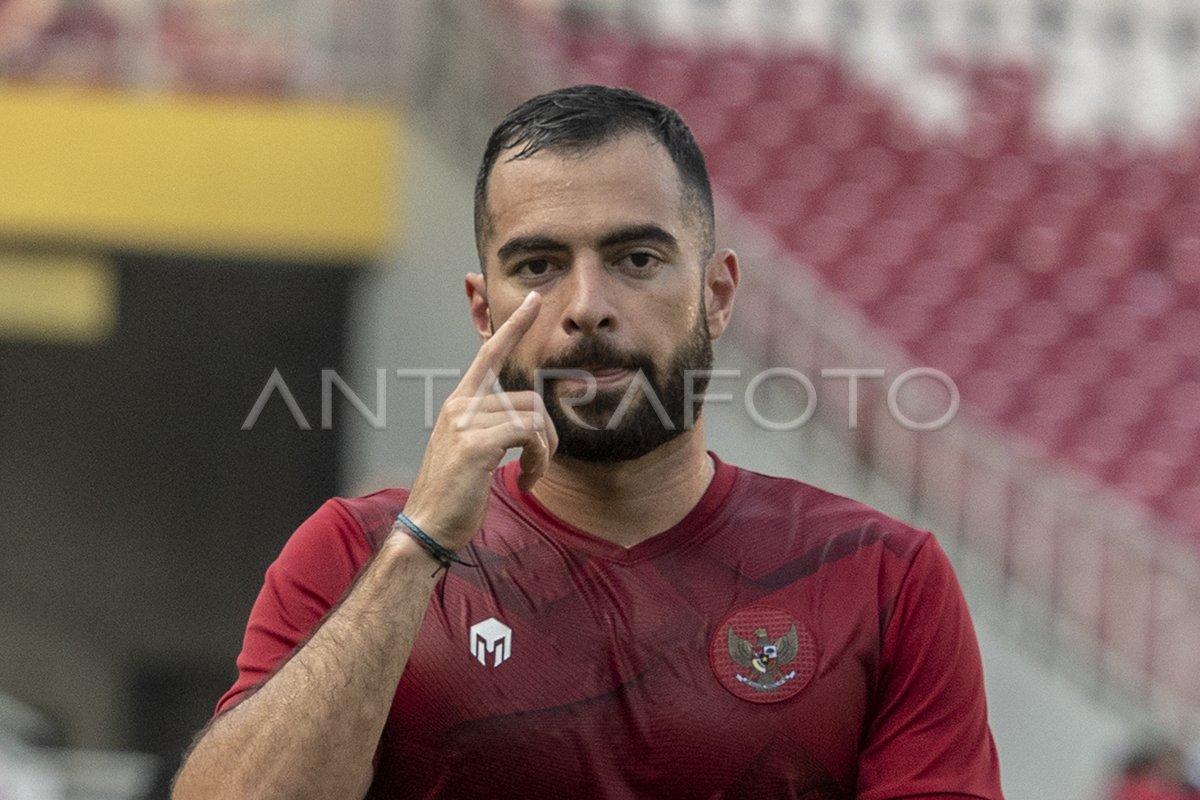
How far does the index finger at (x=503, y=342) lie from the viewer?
90.0 inches

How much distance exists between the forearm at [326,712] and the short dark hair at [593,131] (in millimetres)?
541

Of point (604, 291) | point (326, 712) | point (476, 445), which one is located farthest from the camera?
point (604, 291)

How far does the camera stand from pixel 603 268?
238 centimetres

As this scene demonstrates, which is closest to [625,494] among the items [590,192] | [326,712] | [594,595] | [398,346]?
[594,595]

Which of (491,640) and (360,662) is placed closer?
(360,662)

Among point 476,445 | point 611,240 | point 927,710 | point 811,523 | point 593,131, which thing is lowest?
point 927,710

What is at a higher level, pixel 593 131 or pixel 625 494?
pixel 593 131

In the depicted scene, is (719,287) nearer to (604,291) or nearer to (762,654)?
(604,291)

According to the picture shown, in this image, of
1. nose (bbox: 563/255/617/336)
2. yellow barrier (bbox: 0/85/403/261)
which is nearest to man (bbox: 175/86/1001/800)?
nose (bbox: 563/255/617/336)

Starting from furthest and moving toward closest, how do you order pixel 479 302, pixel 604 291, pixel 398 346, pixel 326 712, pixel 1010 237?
pixel 1010 237, pixel 398 346, pixel 479 302, pixel 604 291, pixel 326 712

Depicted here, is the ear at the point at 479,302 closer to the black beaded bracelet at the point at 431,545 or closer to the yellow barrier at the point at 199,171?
the black beaded bracelet at the point at 431,545

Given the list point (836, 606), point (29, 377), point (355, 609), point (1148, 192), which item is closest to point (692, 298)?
point (836, 606)

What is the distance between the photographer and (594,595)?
2377 mm

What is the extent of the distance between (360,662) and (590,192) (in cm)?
68
